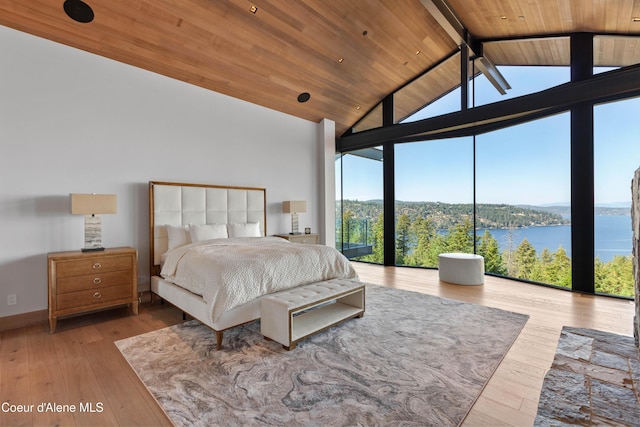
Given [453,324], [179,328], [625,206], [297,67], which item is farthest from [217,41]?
[625,206]

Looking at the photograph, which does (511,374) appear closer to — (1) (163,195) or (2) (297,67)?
(1) (163,195)

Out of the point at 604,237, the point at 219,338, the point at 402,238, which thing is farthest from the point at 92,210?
the point at 604,237

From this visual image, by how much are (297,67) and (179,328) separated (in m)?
4.09

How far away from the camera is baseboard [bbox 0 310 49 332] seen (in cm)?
309

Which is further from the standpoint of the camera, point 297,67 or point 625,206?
point 297,67

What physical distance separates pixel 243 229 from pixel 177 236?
0.99m

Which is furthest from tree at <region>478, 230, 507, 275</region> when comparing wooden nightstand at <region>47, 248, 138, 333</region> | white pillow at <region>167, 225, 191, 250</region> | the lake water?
wooden nightstand at <region>47, 248, 138, 333</region>

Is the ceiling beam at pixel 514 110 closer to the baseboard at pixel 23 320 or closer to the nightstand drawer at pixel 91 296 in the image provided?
the nightstand drawer at pixel 91 296

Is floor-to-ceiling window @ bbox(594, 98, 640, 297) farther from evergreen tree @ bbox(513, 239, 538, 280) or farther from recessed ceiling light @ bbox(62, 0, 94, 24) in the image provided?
recessed ceiling light @ bbox(62, 0, 94, 24)

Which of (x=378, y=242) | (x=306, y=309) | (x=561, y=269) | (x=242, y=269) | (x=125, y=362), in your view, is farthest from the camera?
(x=378, y=242)

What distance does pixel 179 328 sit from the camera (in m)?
3.13

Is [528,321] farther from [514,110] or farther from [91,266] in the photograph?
[91,266]

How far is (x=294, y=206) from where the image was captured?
5613 mm

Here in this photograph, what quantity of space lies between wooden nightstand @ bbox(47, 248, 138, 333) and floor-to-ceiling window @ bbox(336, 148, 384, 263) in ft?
15.1
